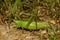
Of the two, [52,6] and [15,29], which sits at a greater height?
[52,6]

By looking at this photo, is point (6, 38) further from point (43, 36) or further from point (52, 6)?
point (52, 6)

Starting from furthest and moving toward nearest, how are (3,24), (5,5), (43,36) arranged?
(5,5) → (3,24) → (43,36)

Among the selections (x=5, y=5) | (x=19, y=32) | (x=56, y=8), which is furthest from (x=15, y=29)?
(x=56, y=8)

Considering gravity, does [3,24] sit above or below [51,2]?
below

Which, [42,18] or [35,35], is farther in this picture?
[42,18]

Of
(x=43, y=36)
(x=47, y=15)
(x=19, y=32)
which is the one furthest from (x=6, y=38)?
(x=47, y=15)

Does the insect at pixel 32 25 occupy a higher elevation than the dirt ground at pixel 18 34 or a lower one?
higher

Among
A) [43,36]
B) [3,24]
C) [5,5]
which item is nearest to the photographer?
[43,36]

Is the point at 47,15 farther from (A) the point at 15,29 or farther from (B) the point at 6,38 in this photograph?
(B) the point at 6,38

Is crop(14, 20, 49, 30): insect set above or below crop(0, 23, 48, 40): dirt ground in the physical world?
above
